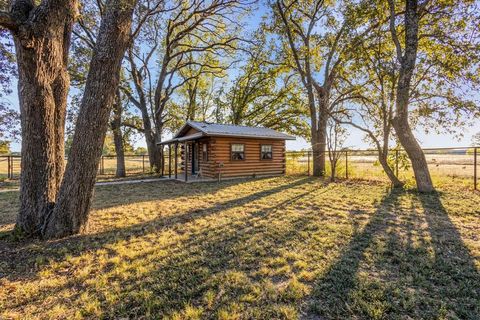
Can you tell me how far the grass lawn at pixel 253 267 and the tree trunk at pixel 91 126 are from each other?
0.41 metres

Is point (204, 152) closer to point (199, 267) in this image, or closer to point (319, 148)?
point (319, 148)

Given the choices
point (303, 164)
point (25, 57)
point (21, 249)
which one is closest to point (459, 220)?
point (21, 249)

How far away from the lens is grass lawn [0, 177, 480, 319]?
2086 millimetres

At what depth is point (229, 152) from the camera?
11992mm

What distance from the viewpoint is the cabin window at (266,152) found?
13.2 meters

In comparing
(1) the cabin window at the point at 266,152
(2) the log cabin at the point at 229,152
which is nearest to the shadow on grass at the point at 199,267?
(2) the log cabin at the point at 229,152

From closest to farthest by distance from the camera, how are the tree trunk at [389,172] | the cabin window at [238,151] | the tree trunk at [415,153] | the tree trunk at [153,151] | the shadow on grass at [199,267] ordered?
the shadow on grass at [199,267] < the tree trunk at [415,153] < the tree trunk at [389,172] < the cabin window at [238,151] < the tree trunk at [153,151]

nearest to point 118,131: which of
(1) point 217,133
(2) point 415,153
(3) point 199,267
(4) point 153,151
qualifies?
(4) point 153,151

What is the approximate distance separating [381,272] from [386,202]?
420 centimetres

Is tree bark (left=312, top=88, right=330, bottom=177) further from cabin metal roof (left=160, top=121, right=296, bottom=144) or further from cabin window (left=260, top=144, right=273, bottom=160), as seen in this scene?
cabin window (left=260, top=144, right=273, bottom=160)

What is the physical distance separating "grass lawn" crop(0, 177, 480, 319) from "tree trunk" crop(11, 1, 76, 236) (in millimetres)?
616

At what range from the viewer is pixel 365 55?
330 inches

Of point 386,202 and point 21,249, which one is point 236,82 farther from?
point 21,249

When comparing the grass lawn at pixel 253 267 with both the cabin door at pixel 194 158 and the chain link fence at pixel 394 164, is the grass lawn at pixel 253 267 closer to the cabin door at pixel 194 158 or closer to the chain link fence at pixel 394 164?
the chain link fence at pixel 394 164
